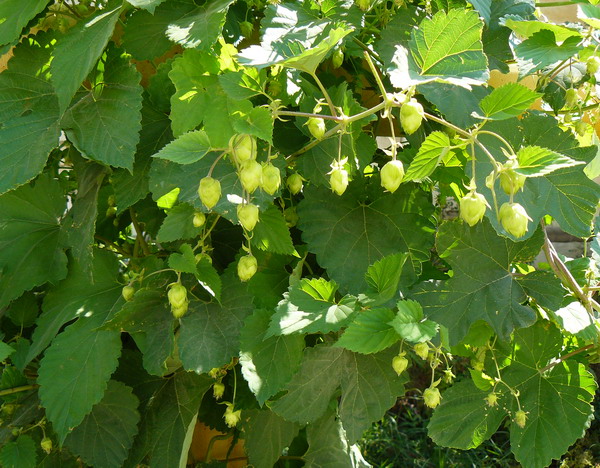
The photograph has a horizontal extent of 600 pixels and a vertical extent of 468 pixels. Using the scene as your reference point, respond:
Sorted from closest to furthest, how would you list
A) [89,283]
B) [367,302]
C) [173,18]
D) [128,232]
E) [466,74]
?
[466,74] → [367,302] → [173,18] → [89,283] → [128,232]

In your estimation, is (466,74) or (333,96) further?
(333,96)

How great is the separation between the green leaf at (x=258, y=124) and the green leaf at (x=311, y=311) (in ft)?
0.64

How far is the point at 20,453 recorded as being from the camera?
1076mm

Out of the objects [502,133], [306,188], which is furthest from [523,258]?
[306,188]

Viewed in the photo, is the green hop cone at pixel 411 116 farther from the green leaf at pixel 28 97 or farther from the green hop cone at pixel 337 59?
the green leaf at pixel 28 97

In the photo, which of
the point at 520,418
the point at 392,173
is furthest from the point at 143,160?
the point at 520,418

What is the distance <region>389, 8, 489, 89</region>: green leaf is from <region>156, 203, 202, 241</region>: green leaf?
0.33 meters

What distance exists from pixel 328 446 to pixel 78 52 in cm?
78

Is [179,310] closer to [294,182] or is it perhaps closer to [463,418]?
[294,182]

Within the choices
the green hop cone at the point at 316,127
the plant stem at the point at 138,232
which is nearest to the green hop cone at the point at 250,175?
the green hop cone at the point at 316,127

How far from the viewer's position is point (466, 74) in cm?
70

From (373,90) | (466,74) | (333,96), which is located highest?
(466,74)

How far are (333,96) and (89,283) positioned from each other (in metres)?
→ 0.46

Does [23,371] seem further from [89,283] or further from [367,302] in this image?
[367,302]
